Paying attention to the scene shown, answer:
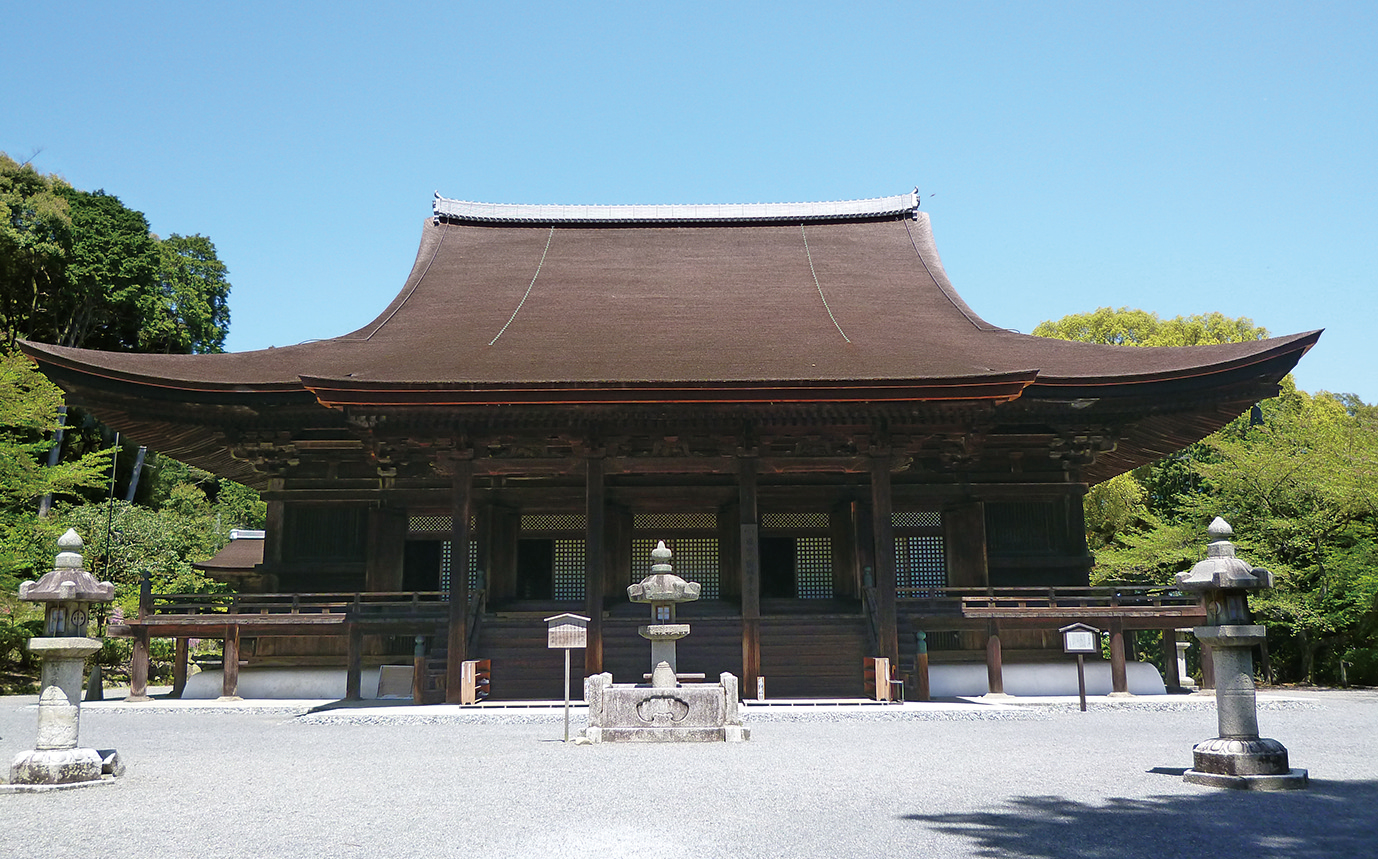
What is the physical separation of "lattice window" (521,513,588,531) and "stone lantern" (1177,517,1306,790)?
468 inches

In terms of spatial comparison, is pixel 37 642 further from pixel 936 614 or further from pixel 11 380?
pixel 11 380

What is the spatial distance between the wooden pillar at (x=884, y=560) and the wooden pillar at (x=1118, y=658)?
349cm

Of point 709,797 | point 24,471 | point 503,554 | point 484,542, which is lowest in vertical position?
point 709,797

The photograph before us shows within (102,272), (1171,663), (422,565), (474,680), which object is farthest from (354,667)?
(102,272)

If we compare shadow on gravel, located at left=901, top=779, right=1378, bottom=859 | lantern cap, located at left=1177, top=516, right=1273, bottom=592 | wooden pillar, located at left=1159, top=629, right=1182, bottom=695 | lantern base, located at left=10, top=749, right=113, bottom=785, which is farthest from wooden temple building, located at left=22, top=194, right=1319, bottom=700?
shadow on gravel, located at left=901, top=779, right=1378, bottom=859

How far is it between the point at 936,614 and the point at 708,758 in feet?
24.1

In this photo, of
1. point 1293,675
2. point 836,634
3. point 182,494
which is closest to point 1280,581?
point 1293,675

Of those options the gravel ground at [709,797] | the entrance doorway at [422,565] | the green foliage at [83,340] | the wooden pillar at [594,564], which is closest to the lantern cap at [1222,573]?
the gravel ground at [709,797]

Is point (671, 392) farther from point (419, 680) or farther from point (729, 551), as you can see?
point (419, 680)

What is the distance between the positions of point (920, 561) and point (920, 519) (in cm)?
76

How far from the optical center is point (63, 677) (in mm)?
8492

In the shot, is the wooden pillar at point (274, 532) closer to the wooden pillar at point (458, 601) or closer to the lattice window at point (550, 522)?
the lattice window at point (550, 522)

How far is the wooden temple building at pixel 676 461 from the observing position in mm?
14891

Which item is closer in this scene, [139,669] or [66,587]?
[66,587]
